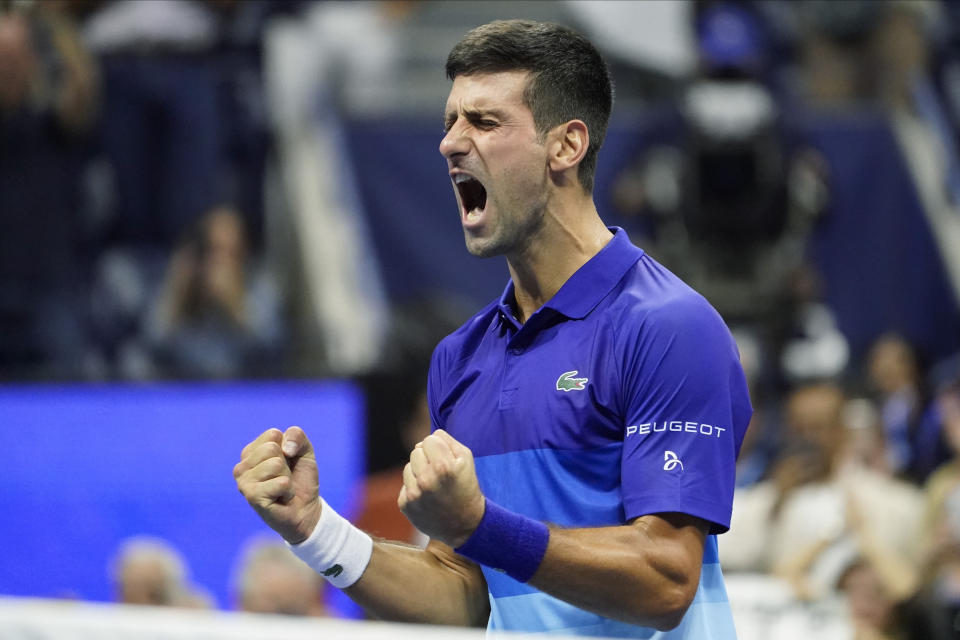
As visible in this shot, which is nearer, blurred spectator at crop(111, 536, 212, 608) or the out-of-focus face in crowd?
blurred spectator at crop(111, 536, 212, 608)

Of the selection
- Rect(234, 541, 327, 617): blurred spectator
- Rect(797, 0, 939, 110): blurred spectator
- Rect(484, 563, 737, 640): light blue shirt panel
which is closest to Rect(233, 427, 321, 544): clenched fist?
Rect(484, 563, 737, 640): light blue shirt panel

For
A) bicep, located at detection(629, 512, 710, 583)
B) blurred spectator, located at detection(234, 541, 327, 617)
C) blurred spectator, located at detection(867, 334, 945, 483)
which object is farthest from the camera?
blurred spectator, located at detection(867, 334, 945, 483)

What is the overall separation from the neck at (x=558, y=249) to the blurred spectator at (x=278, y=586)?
3042 mm

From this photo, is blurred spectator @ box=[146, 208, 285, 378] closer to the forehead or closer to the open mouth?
the open mouth

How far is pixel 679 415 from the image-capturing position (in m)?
2.23

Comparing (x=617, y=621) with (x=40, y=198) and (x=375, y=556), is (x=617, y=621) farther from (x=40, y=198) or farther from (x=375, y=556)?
(x=40, y=198)

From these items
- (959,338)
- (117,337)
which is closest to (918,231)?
(959,338)

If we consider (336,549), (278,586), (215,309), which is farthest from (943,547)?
(336,549)

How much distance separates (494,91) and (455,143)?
12 centimetres

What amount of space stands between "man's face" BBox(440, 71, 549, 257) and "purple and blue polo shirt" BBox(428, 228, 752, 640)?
0.16m

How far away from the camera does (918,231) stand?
31.8 ft

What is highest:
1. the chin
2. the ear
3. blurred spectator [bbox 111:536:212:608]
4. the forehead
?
the forehead

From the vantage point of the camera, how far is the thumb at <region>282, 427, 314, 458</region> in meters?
2.45

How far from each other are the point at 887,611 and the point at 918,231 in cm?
490
